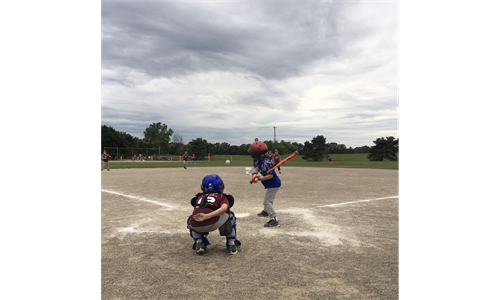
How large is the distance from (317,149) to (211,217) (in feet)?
168

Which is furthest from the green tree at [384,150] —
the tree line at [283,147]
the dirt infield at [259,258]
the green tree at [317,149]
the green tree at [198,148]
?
the dirt infield at [259,258]

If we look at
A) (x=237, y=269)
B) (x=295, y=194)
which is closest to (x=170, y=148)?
(x=295, y=194)

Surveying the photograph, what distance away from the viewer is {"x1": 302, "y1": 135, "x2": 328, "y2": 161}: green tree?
52.8 metres

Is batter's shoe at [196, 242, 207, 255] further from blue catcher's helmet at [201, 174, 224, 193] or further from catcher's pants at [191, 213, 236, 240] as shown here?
blue catcher's helmet at [201, 174, 224, 193]

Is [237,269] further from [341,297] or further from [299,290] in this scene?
[341,297]

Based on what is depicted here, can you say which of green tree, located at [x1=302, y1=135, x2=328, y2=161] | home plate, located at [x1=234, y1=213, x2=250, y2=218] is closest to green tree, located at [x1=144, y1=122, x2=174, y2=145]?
green tree, located at [x1=302, y1=135, x2=328, y2=161]

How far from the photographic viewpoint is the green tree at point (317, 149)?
5278 centimetres

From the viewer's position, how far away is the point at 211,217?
376 cm

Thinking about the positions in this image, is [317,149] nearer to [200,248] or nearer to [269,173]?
[269,173]

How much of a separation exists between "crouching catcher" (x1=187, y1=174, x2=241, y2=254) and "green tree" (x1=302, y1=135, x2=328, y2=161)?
50.5m

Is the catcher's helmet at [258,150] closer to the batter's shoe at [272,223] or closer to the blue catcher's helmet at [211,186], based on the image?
the batter's shoe at [272,223]

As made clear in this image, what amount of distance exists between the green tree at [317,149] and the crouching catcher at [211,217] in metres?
50.5

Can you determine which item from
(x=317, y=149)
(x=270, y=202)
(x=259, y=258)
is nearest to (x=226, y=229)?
(x=259, y=258)

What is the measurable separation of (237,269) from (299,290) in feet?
2.83
